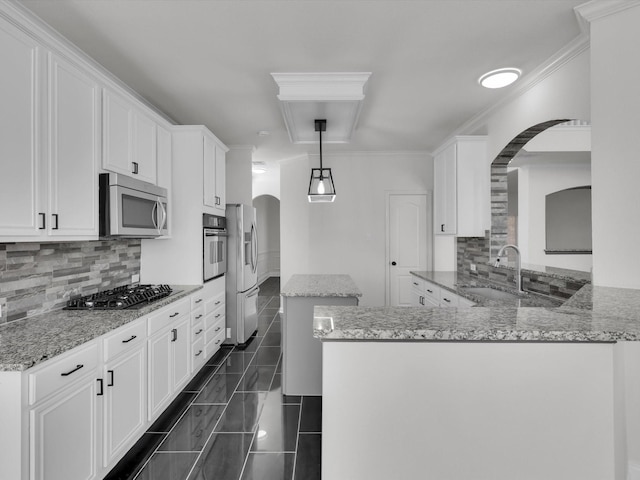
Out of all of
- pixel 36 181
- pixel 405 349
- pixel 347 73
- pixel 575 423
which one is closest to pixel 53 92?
pixel 36 181

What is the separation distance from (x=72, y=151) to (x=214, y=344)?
2.35m

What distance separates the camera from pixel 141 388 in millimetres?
2205

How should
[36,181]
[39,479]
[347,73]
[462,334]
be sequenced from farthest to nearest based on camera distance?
[347,73] < [36,181] < [39,479] < [462,334]

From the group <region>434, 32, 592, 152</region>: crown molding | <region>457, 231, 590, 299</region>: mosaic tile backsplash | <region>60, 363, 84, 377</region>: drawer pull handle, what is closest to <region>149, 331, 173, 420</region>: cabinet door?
<region>60, 363, 84, 377</region>: drawer pull handle

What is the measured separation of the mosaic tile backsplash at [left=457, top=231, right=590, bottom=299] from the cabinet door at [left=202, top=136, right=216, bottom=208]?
113 inches

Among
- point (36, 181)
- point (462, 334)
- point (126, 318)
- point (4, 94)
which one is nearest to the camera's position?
point (462, 334)

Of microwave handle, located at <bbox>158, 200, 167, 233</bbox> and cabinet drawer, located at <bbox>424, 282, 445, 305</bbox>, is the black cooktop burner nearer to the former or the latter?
microwave handle, located at <bbox>158, 200, 167, 233</bbox>

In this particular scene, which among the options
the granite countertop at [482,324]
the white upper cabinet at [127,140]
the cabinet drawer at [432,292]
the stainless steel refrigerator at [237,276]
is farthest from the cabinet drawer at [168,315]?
the cabinet drawer at [432,292]

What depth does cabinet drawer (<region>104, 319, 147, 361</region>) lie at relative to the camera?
1.86 meters

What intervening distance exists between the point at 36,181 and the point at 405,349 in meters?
1.89

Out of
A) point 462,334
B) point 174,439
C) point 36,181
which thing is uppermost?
point 36,181

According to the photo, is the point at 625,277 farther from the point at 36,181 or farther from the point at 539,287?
the point at 36,181

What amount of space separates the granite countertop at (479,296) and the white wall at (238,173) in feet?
8.55

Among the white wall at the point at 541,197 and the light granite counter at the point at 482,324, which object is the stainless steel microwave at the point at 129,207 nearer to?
the light granite counter at the point at 482,324
